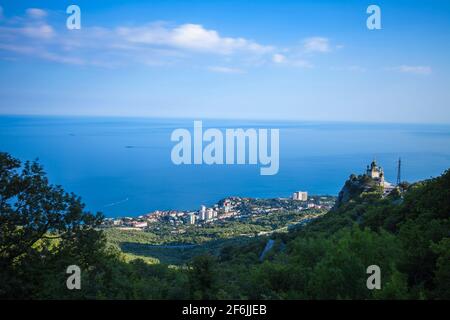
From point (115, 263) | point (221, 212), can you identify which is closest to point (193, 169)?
point (221, 212)

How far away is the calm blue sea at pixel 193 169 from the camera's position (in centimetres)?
4519

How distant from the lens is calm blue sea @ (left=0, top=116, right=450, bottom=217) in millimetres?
45188

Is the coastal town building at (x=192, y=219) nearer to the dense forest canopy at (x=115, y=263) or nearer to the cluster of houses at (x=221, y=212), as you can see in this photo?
the cluster of houses at (x=221, y=212)

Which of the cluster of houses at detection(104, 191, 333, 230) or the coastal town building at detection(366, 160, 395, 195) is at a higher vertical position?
the coastal town building at detection(366, 160, 395, 195)

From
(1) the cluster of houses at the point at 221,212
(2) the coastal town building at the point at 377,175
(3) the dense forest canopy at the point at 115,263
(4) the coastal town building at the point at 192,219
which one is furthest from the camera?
(4) the coastal town building at the point at 192,219

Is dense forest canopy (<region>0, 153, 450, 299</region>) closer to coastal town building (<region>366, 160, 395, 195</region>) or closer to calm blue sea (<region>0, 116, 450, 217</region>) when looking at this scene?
coastal town building (<region>366, 160, 395, 195</region>)

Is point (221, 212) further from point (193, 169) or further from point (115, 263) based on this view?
point (115, 263)

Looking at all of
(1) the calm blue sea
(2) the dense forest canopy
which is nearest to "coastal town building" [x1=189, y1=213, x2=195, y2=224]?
(1) the calm blue sea

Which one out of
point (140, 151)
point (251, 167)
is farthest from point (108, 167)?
point (251, 167)

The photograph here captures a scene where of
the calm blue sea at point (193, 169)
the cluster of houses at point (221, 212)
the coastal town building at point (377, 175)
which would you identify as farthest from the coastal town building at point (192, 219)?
the coastal town building at point (377, 175)

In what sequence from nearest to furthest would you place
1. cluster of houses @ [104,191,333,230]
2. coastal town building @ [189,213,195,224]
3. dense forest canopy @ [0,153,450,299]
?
dense forest canopy @ [0,153,450,299]
cluster of houses @ [104,191,333,230]
coastal town building @ [189,213,195,224]

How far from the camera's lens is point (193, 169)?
8400 cm

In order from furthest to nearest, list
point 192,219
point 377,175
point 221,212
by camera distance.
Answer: point 221,212, point 192,219, point 377,175
